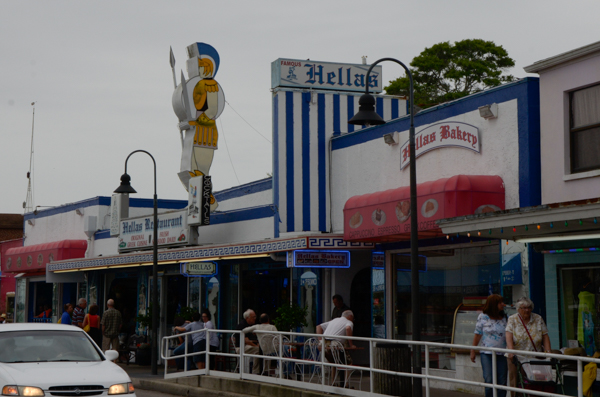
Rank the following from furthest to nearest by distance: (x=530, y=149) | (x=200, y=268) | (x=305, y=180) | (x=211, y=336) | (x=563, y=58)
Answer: (x=200, y=268) < (x=305, y=180) < (x=211, y=336) < (x=530, y=149) < (x=563, y=58)

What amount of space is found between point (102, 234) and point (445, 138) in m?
17.2

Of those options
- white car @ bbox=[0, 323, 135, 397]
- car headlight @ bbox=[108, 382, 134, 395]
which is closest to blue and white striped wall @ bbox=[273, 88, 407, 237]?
white car @ bbox=[0, 323, 135, 397]

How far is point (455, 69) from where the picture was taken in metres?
43.3

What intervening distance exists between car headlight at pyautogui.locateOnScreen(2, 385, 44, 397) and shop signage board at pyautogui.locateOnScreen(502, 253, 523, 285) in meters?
8.24

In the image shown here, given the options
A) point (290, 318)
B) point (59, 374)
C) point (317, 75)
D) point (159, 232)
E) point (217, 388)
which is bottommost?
point (217, 388)

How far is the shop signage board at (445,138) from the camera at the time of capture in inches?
601

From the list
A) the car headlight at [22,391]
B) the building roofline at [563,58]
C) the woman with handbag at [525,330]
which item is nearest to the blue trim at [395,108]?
the building roofline at [563,58]

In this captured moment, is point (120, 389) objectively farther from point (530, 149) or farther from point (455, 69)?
point (455, 69)

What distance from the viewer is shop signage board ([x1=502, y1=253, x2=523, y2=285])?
550 inches

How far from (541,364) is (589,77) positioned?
17.2 feet

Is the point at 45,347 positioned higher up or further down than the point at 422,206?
further down

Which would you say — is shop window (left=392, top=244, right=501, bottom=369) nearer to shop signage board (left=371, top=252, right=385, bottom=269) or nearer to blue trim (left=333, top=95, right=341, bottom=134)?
shop signage board (left=371, top=252, right=385, bottom=269)

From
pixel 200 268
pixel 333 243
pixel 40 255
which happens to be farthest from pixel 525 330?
pixel 40 255

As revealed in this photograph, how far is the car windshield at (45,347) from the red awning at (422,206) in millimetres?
6618
